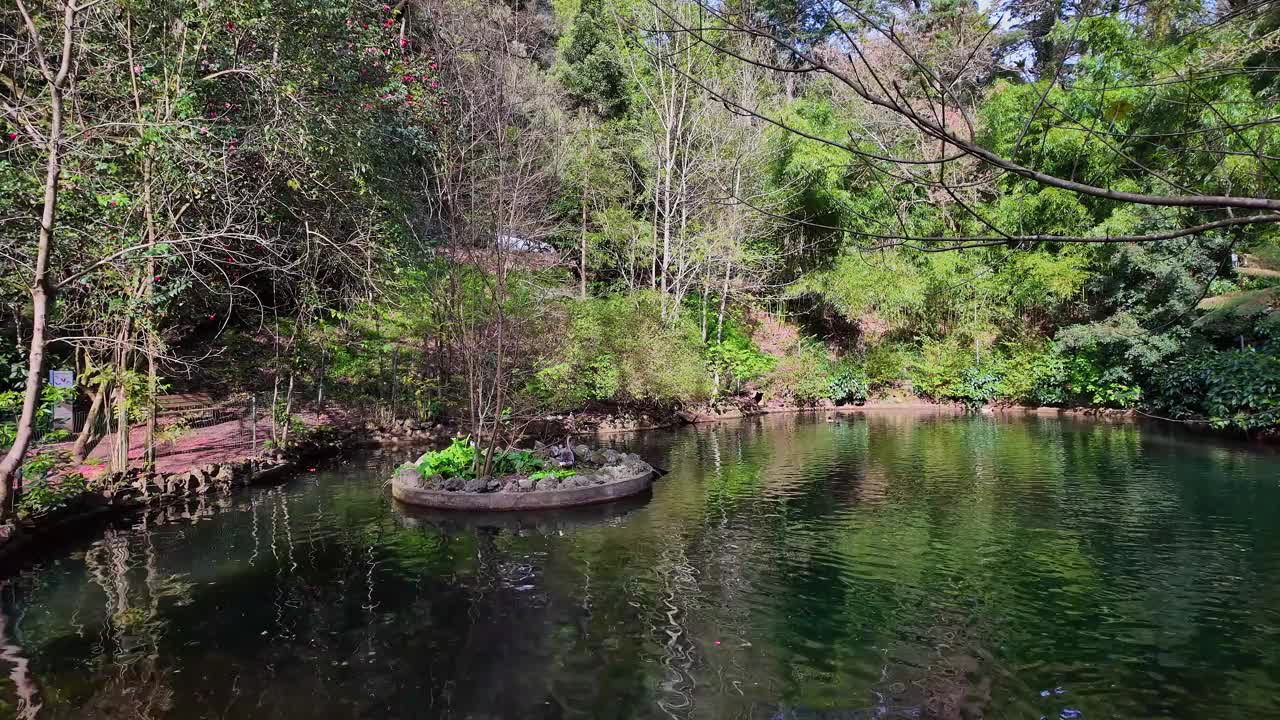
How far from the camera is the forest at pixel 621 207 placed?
10.2ft

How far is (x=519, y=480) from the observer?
9.49 meters

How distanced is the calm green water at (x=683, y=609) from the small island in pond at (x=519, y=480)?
0.32 meters

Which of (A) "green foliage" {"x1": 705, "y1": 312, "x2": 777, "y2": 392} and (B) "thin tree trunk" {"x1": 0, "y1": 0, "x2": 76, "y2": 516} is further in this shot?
(A) "green foliage" {"x1": 705, "y1": 312, "x2": 777, "y2": 392}

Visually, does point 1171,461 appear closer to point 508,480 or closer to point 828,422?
point 828,422

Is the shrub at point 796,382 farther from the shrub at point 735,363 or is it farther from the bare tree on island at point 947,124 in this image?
the bare tree on island at point 947,124

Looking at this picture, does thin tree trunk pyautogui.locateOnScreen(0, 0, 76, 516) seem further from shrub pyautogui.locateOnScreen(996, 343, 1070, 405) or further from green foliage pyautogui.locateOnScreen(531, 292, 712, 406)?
shrub pyautogui.locateOnScreen(996, 343, 1070, 405)

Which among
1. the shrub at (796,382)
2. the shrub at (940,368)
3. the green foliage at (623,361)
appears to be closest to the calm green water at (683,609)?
the green foliage at (623,361)

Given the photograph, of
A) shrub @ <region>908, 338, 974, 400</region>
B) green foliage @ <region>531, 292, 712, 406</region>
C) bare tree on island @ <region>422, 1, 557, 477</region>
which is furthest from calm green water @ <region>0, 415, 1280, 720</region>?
shrub @ <region>908, 338, 974, 400</region>

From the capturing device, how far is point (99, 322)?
29.6 ft

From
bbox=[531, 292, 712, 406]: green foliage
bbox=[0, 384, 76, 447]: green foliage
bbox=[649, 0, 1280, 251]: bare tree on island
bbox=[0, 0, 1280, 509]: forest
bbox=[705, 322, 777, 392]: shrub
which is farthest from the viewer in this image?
bbox=[705, 322, 777, 392]: shrub

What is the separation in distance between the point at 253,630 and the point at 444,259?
9208mm

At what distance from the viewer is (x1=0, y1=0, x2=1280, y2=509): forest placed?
3098 mm

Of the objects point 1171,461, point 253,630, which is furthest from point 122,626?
point 1171,461

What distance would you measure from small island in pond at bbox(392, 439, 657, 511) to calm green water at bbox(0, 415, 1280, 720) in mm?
316
